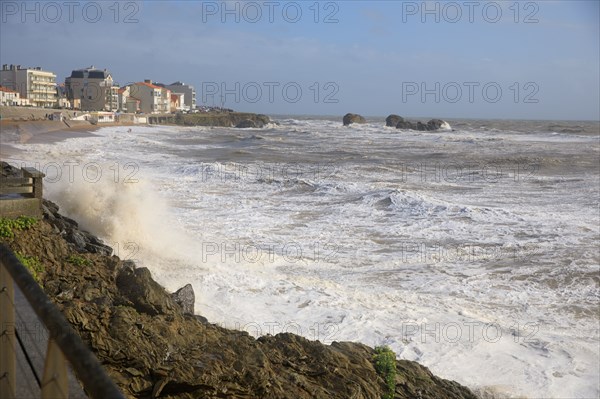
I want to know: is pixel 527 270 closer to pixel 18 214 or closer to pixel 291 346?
pixel 291 346

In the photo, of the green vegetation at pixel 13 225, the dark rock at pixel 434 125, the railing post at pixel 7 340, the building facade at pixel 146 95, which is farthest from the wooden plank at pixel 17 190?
the building facade at pixel 146 95

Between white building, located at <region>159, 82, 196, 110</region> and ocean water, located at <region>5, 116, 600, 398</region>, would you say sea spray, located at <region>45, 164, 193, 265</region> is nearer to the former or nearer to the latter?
ocean water, located at <region>5, 116, 600, 398</region>

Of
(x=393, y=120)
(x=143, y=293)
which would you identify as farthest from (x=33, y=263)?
(x=393, y=120)

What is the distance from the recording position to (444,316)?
10.1m

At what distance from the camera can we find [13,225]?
9484mm

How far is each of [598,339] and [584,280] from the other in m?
3.16

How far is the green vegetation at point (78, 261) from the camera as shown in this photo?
29.0 feet

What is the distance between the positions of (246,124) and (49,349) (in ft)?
382

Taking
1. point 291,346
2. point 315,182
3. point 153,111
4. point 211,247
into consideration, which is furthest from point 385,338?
point 153,111

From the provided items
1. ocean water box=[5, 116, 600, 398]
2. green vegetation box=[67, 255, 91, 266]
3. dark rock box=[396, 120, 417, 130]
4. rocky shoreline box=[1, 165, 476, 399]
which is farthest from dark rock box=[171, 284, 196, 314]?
dark rock box=[396, 120, 417, 130]

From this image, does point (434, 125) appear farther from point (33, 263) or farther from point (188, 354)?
point (188, 354)

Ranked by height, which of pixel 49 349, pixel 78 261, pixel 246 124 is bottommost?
pixel 78 261

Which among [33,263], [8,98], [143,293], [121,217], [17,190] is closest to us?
[143,293]

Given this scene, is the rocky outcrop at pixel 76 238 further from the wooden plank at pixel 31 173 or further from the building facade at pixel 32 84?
the building facade at pixel 32 84
